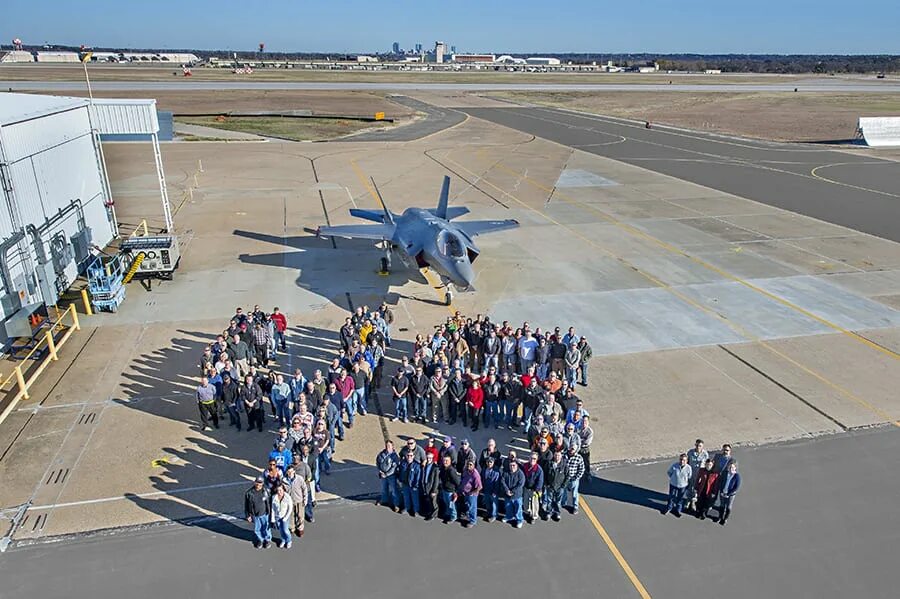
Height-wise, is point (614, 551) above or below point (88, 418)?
above

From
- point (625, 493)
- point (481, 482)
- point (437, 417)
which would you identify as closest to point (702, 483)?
point (625, 493)

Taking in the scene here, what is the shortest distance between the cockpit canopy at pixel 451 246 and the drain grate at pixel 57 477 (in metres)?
10.5

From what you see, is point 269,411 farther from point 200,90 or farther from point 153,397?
point 200,90

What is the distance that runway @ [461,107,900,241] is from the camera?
32.2m

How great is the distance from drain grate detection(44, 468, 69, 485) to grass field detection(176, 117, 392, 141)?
48.4 metres

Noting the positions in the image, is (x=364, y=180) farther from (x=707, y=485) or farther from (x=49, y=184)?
(x=707, y=485)

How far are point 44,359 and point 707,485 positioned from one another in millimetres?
16011

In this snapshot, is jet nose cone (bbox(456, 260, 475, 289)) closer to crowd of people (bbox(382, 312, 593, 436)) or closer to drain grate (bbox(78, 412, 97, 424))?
crowd of people (bbox(382, 312, 593, 436))

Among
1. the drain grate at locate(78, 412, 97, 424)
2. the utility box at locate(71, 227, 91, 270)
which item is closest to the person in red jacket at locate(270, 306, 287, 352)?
the drain grate at locate(78, 412, 97, 424)

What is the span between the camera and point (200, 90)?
104 metres

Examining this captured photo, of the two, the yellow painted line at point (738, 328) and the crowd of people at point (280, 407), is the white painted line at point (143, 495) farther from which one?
the yellow painted line at point (738, 328)

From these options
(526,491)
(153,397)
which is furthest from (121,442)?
(526,491)

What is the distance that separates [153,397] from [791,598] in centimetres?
1307

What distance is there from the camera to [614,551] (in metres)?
9.36
